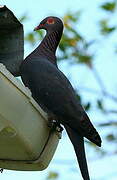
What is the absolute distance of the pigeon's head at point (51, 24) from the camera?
3873mm

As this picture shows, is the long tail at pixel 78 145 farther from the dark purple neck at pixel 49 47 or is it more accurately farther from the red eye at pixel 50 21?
the red eye at pixel 50 21

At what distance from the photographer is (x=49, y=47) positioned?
3787mm

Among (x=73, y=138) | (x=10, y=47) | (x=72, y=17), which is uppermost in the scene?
(x=10, y=47)

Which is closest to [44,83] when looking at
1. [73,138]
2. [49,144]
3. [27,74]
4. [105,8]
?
[27,74]

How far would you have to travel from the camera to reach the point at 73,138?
127 inches

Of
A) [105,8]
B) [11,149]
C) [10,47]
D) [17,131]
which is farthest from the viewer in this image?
[105,8]

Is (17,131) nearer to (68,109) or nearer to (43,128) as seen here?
(43,128)

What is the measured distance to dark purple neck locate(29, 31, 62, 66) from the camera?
12.1ft

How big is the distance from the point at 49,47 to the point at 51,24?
177 mm

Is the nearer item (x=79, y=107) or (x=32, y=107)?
(x=32, y=107)

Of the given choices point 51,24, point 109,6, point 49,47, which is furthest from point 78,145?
point 109,6

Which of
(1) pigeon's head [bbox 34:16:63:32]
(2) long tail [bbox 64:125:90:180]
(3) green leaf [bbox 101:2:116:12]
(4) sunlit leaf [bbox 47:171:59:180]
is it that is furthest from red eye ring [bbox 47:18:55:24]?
(4) sunlit leaf [bbox 47:171:59:180]

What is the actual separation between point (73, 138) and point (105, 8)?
208cm

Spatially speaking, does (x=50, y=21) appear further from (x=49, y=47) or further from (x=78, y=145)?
Answer: (x=78, y=145)
